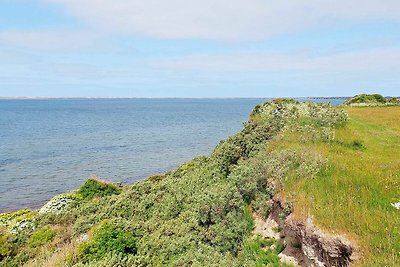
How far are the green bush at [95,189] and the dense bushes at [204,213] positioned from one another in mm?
4723

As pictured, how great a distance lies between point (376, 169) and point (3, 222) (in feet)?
80.9

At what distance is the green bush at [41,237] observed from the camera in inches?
754

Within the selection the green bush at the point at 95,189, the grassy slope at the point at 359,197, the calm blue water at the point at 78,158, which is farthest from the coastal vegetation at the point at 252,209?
the calm blue water at the point at 78,158

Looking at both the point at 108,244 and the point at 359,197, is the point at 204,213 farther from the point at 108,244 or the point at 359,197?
the point at 359,197

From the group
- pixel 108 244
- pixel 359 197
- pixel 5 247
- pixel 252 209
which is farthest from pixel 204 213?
pixel 5 247

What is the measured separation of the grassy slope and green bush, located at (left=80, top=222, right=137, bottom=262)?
22.8 ft

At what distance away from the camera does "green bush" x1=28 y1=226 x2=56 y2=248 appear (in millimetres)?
19141

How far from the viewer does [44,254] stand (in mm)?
17109

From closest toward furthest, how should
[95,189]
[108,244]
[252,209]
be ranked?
[108,244] < [252,209] < [95,189]

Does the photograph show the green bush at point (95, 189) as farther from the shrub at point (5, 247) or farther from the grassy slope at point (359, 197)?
the grassy slope at point (359, 197)

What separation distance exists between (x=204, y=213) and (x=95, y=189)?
1602cm

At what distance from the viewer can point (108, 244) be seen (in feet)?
50.5

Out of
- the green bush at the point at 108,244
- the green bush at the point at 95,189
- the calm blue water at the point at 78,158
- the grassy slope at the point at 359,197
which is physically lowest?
the calm blue water at the point at 78,158

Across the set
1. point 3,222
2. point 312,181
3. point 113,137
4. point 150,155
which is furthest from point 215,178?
point 113,137
